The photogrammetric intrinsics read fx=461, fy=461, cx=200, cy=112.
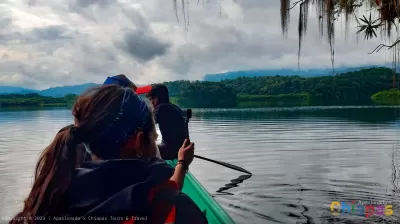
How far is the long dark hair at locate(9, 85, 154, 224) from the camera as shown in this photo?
1.74m

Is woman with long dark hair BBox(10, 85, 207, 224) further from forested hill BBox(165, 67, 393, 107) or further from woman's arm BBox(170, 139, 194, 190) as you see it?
forested hill BBox(165, 67, 393, 107)

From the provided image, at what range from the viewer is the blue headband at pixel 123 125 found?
181cm

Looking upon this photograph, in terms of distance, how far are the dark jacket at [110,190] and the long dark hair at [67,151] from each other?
0.05m

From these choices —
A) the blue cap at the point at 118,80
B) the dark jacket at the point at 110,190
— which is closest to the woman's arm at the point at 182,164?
the dark jacket at the point at 110,190

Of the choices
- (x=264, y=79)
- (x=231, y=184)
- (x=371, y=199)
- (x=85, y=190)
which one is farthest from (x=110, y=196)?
(x=264, y=79)

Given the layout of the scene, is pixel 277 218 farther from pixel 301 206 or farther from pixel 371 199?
pixel 371 199

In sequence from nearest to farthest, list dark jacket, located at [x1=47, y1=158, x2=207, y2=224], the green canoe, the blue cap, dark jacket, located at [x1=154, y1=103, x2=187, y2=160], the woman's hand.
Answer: dark jacket, located at [x1=47, y1=158, x2=207, y2=224]
the woman's hand
the green canoe
the blue cap
dark jacket, located at [x1=154, y1=103, x2=187, y2=160]

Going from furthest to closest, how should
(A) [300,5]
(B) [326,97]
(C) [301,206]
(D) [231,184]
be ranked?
(B) [326,97] < (D) [231,184] < (C) [301,206] < (A) [300,5]

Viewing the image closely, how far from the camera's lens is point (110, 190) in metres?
1.71

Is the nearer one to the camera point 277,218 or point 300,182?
point 277,218

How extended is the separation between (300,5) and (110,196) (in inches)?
192

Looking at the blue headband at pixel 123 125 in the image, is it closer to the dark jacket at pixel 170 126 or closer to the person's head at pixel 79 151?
the person's head at pixel 79 151

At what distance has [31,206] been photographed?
1.78 meters

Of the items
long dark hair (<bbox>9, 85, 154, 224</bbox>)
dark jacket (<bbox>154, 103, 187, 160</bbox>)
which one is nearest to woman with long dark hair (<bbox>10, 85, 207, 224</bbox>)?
long dark hair (<bbox>9, 85, 154, 224</bbox>)
